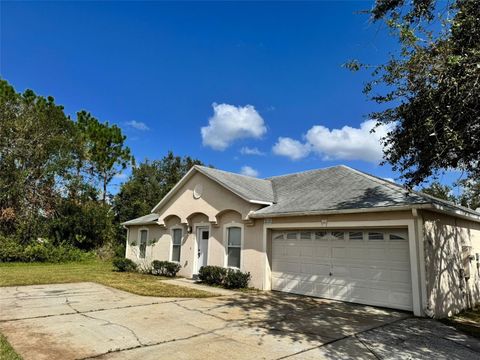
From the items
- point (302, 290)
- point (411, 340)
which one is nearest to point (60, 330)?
point (411, 340)

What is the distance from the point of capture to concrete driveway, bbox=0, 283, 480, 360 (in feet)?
18.2

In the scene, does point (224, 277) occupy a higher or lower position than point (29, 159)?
lower

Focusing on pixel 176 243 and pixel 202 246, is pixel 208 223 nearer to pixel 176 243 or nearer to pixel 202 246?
pixel 202 246

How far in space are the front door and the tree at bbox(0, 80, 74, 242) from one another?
14.2 metres

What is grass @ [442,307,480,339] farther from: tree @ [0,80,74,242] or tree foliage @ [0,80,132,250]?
tree @ [0,80,74,242]

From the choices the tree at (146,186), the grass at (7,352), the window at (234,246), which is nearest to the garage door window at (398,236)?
the window at (234,246)

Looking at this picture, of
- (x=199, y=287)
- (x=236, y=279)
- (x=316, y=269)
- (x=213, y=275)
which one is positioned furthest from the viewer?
(x=213, y=275)

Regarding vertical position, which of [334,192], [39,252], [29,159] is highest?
[29,159]

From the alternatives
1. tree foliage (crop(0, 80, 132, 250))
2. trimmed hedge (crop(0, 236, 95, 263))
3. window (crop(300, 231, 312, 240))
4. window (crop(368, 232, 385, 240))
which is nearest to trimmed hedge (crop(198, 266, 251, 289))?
window (crop(300, 231, 312, 240))

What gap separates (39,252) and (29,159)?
6959 millimetres

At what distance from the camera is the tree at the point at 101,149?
28141 mm

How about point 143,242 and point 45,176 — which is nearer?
point 143,242

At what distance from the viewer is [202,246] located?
619 inches

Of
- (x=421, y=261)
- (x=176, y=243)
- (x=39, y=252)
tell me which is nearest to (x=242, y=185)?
(x=176, y=243)
